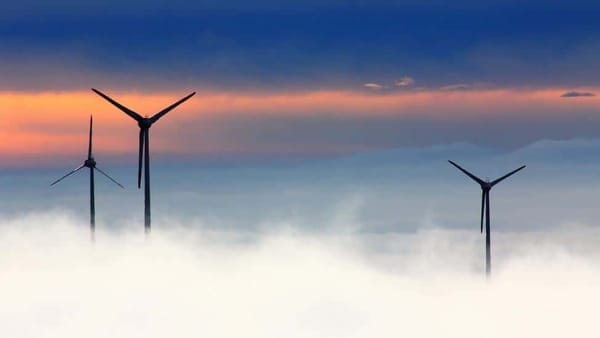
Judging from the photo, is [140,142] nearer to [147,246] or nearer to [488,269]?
[147,246]

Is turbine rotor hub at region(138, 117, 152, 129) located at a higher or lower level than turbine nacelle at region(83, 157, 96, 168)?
higher

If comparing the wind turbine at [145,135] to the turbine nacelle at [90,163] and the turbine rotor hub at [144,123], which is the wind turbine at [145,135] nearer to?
the turbine rotor hub at [144,123]

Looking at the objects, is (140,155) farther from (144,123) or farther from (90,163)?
(90,163)

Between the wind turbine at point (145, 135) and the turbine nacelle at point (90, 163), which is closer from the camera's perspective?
the wind turbine at point (145, 135)

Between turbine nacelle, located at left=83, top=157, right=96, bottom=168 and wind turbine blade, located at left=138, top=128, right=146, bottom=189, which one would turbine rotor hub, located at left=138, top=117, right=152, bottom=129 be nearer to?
wind turbine blade, located at left=138, top=128, right=146, bottom=189

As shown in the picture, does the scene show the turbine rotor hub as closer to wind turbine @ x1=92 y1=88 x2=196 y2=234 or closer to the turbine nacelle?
wind turbine @ x1=92 y1=88 x2=196 y2=234

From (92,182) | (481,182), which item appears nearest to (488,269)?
(481,182)

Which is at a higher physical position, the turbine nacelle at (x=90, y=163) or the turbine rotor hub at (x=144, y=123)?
the turbine rotor hub at (x=144, y=123)

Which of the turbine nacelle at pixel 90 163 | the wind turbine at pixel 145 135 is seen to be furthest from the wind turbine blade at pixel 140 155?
the turbine nacelle at pixel 90 163

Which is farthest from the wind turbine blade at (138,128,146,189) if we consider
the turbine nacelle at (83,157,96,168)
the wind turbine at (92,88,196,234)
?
the turbine nacelle at (83,157,96,168)

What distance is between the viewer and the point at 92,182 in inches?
7426

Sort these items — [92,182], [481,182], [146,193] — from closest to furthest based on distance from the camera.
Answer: [146,193] → [481,182] → [92,182]

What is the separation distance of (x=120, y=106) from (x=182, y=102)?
6.63 m

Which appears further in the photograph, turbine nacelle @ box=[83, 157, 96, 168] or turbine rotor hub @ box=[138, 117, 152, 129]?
turbine nacelle @ box=[83, 157, 96, 168]
